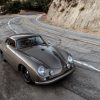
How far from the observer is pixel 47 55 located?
6781 mm

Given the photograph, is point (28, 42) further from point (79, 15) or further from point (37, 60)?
point (79, 15)

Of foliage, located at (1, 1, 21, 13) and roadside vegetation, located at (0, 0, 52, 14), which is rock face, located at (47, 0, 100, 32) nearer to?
roadside vegetation, located at (0, 0, 52, 14)

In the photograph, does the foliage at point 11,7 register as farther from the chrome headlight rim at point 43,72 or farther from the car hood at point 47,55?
the chrome headlight rim at point 43,72

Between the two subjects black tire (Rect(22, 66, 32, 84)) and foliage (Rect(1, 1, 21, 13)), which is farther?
foliage (Rect(1, 1, 21, 13))

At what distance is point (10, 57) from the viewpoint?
7625 millimetres

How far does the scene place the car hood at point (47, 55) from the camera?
20.9 feet

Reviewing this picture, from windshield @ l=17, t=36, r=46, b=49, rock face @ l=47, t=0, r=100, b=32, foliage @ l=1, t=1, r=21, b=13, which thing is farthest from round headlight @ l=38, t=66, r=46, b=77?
foliage @ l=1, t=1, r=21, b=13

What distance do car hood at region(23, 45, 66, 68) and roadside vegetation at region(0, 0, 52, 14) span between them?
44502 millimetres

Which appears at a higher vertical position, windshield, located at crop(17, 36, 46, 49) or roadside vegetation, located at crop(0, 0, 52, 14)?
windshield, located at crop(17, 36, 46, 49)

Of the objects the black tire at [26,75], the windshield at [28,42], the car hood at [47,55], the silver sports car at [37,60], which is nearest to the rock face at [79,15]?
the windshield at [28,42]

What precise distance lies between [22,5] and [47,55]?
50.0 m

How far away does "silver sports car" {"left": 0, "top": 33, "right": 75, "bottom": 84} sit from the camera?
6129mm

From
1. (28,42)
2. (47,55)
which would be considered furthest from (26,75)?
(28,42)

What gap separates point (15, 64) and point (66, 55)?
186cm
